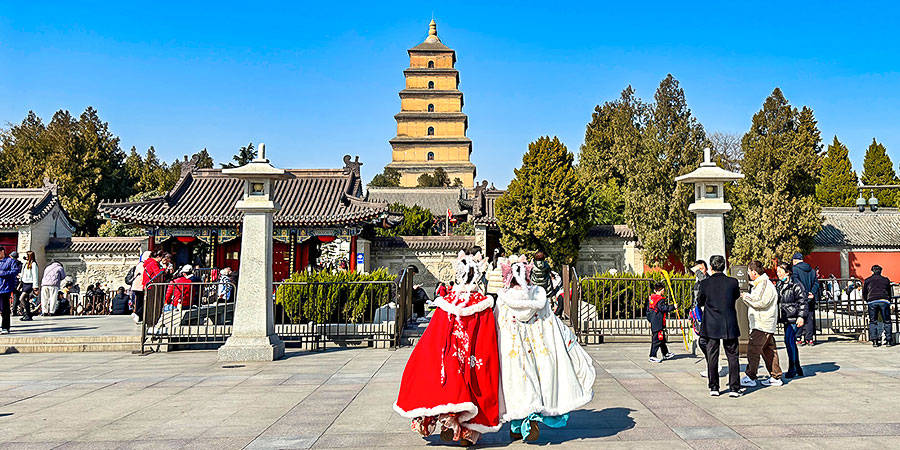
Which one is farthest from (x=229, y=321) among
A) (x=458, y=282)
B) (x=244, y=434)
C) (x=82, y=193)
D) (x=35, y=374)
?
(x=82, y=193)

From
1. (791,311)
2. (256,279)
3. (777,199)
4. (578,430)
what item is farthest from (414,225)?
(578,430)

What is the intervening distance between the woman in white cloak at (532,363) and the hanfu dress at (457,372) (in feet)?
0.35

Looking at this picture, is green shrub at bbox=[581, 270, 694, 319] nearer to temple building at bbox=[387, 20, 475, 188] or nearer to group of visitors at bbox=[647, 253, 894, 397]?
→ group of visitors at bbox=[647, 253, 894, 397]

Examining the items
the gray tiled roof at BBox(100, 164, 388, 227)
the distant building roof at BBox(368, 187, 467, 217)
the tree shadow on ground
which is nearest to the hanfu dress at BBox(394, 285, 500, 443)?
the tree shadow on ground

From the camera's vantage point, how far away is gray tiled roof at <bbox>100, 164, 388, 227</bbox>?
2550 cm

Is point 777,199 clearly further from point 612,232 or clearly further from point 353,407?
point 353,407

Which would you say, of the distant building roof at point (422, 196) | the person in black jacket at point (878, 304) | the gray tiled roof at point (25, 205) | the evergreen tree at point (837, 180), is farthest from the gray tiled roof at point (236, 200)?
the evergreen tree at point (837, 180)

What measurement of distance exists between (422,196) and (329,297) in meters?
44.7

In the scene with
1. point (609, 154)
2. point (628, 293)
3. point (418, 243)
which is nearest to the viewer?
point (628, 293)

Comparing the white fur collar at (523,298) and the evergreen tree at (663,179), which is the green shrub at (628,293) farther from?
the evergreen tree at (663,179)

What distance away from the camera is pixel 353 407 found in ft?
21.2

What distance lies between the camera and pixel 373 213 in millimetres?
25453

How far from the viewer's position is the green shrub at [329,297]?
12.1 meters

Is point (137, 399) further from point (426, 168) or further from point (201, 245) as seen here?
point (426, 168)
